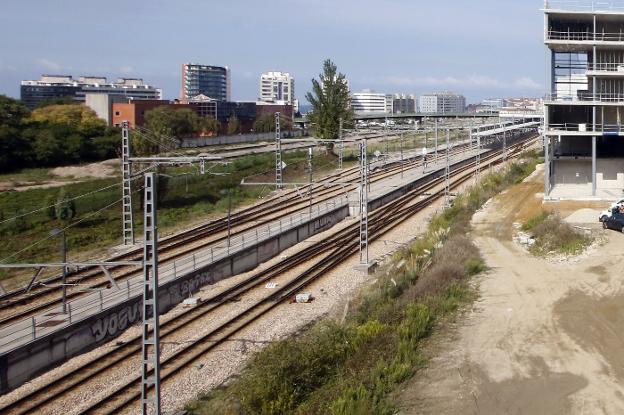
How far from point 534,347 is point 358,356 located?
405 cm

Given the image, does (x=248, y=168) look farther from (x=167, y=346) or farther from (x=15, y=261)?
(x=167, y=346)

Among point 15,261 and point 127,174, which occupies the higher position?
point 127,174

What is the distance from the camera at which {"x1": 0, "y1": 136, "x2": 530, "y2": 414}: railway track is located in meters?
13.6

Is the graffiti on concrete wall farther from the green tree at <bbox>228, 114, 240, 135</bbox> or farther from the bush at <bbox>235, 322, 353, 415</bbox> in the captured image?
the green tree at <bbox>228, 114, 240, 135</bbox>

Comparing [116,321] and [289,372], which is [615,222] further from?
[116,321]

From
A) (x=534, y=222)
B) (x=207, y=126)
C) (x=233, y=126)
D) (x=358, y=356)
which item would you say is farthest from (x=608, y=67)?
(x=233, y=126)

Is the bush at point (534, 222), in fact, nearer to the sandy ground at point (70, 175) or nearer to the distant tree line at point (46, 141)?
the sandy ground at point (70, 175)

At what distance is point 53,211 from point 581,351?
1203 inches

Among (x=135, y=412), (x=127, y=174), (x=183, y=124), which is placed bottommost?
(x=135, y=412)

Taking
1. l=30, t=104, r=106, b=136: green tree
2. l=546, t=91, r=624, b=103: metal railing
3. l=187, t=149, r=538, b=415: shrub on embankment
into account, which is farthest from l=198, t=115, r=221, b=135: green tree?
l=187, t=149, r=538, b=415: shrub on embankment

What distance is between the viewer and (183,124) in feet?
297

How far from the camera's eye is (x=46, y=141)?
213 feet

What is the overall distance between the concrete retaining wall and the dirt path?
27.9 feet

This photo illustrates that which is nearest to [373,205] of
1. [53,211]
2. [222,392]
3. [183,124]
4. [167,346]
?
[53,211]
